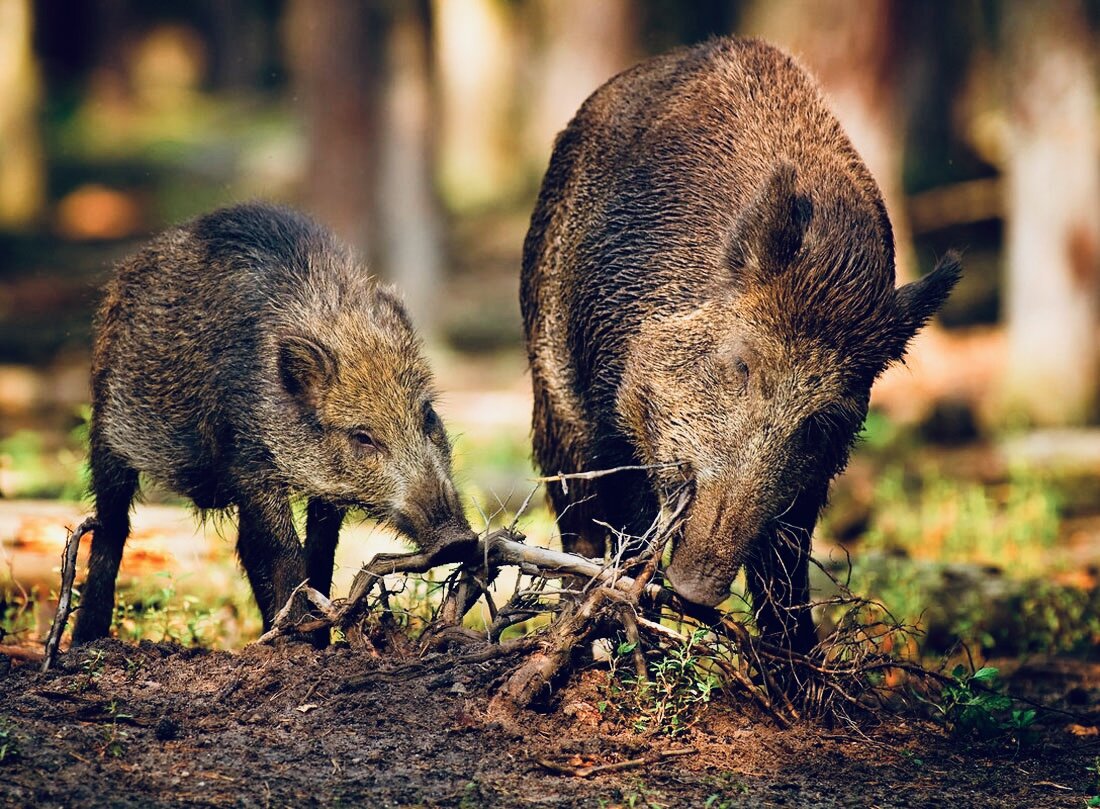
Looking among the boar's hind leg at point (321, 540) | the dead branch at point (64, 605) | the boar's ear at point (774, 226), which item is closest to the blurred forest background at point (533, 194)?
the boar's hind leg at point (321, 540)

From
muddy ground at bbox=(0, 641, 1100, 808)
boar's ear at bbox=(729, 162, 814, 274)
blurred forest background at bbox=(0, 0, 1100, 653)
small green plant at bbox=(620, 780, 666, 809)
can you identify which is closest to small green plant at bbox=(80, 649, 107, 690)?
muddy ground at bbox=(0, 641, 1100, 808)

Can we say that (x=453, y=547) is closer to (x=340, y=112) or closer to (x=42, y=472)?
(x=42, y=472)

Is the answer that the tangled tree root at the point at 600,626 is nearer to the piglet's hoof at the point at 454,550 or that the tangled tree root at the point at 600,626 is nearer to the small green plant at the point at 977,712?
the piglet's hoof at the point at 454,550

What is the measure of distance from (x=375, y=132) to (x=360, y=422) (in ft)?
32.4

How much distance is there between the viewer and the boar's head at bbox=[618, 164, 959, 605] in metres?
4.37

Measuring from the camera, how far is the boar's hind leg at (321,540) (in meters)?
5.07

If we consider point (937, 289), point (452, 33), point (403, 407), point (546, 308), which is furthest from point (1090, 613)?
point (452, 33)

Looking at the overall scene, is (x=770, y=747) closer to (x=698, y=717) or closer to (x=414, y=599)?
A: (x=698, y=717)

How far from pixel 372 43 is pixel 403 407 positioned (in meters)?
9.34

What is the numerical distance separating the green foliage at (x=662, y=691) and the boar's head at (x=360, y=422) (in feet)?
2.90

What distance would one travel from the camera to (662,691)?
13.9 feet

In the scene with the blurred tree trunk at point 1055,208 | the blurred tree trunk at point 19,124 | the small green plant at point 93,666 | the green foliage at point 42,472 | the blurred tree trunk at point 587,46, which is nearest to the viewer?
the small green plant at point 93,666

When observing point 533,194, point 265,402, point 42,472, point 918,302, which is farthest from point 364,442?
point 533,194

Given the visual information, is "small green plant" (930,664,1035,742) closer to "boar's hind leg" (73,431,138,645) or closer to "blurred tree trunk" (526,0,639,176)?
"boar's hind leg" (73,431,138,645)
